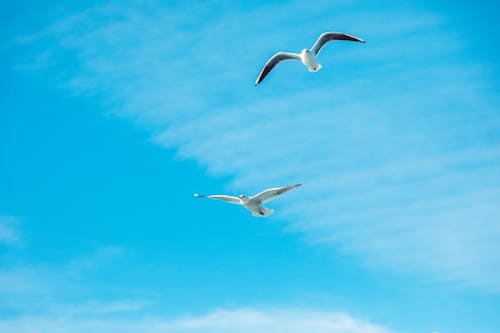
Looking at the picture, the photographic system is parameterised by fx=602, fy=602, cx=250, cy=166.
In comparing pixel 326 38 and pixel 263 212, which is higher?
pixel 326 38

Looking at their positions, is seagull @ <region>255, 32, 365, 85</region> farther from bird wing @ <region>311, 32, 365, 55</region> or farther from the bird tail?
the bird tail

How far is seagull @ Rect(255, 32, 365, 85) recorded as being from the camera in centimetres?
2497

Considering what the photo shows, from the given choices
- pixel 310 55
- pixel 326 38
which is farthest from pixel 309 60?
pixel 326 38

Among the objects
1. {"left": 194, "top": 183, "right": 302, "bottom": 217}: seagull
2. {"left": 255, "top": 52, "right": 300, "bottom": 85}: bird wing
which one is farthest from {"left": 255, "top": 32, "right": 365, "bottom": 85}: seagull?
{"left": 194, "top": 183, "right": 302, "bottom": 217}: seagull

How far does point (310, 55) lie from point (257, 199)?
6453mm

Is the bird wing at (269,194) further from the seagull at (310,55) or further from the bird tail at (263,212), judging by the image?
the seagull at (310,55)

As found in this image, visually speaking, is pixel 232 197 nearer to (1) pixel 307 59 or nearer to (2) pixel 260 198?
(2) pixel 260 198

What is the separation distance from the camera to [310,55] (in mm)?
24953

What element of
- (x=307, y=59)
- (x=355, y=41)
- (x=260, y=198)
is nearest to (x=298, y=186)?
(x=260, y=198)

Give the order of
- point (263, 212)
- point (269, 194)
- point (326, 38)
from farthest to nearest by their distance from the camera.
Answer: point (326, 38), point (263, 212), point (269, 194)

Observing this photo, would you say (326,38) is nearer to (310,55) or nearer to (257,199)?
(310,55)

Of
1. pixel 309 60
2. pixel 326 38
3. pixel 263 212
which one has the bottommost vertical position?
pixel 263 212

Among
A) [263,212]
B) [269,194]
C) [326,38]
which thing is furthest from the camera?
[326,38]

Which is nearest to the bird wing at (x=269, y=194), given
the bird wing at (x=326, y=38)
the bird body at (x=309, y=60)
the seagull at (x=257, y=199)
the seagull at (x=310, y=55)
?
the seagull at (x=257, y=199)
